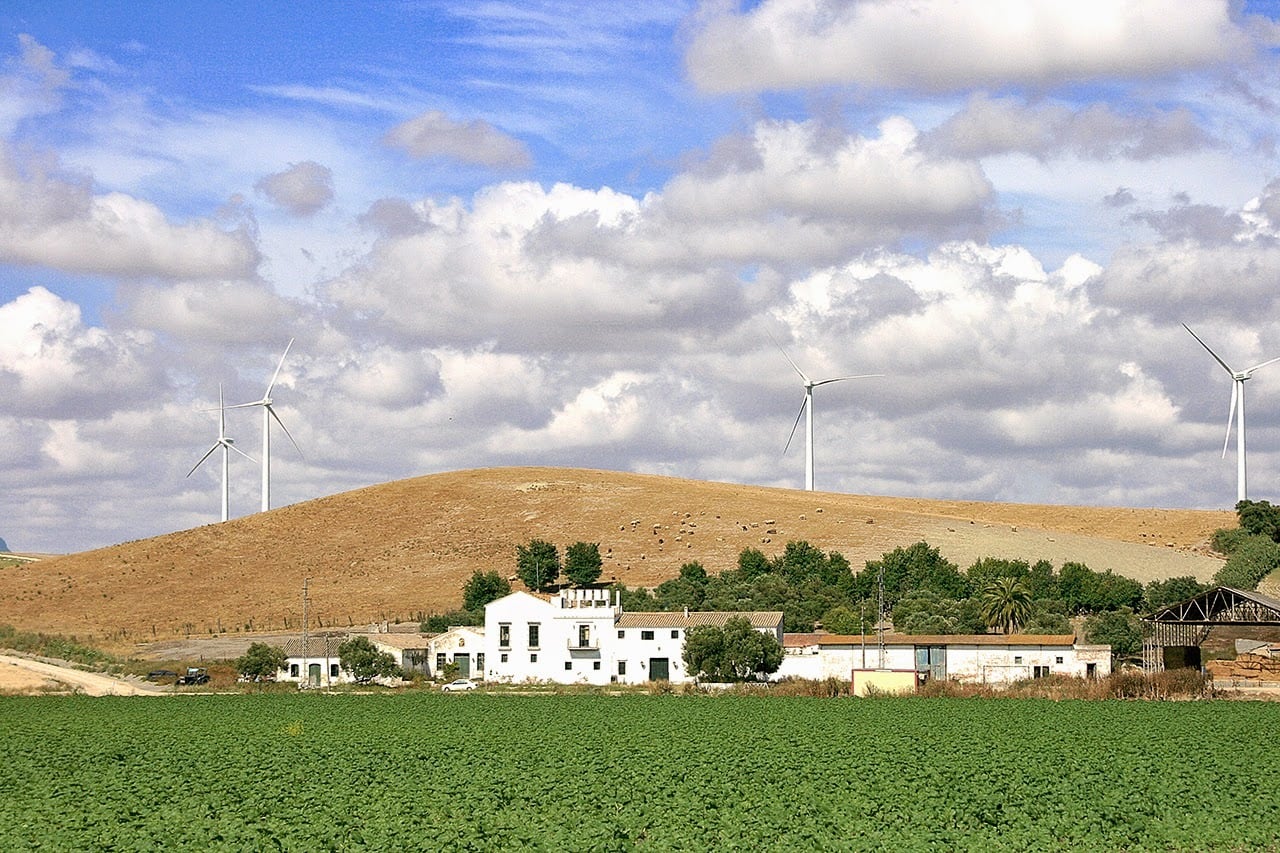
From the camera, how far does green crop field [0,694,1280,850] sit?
111 feet

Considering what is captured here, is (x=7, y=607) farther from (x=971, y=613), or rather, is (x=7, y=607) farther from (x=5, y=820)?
(x=5, y=820)

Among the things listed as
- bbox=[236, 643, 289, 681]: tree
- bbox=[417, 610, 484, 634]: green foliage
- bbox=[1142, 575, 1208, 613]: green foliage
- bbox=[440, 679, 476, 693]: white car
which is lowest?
bbox=[440, 679, 476, 693]: white car

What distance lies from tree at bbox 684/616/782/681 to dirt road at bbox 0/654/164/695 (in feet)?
120

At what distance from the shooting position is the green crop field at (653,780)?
3388 cm

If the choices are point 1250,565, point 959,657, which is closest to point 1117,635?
point 959,657

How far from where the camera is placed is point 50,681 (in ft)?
349

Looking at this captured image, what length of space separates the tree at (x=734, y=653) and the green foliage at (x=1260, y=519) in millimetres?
90356

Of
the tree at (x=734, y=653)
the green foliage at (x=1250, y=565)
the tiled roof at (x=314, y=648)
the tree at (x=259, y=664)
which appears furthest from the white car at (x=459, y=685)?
the green foliage at (x=1250, y=565)

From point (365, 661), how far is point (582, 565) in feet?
194

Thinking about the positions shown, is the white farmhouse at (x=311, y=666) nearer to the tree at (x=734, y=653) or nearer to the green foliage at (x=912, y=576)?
the tree at (x=734, y=653)

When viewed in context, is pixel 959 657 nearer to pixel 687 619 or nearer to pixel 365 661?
pixel 687 619

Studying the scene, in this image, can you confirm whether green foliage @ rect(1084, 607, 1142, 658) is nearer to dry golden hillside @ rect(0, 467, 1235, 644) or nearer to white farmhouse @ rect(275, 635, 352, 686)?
dry golden hillside @ rect(0, 467, 1235, 644)

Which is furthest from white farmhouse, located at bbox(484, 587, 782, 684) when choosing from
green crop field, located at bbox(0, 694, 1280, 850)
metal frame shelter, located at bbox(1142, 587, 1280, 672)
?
green crop field, located at bbox(0, 694, 1280, 850)

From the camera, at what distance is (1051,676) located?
326ft
